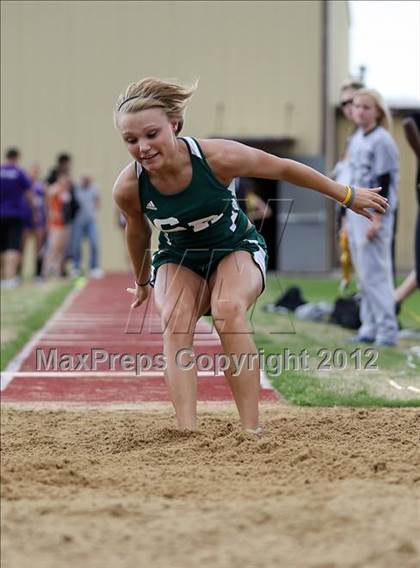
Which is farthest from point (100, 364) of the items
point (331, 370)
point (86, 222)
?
point (86, 222)

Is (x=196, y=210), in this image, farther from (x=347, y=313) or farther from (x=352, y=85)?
(x=347, y=313)

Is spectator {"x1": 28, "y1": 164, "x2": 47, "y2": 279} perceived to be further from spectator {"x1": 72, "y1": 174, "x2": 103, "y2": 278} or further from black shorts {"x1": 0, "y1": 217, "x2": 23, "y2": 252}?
black shorts {"x1": 0, "y1": 217, "x2": 23, "y2": 252}

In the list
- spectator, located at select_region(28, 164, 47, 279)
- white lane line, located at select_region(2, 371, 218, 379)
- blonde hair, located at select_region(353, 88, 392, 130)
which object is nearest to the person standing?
blonde hair, located at select_region(353, 88, 392, 130)

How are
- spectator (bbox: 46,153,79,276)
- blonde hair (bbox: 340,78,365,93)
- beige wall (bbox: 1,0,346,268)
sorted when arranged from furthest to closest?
1. beige wall (bbox: 1,0,346,268)
2. spectator (bbox: 46,153,79,276)
3. blonde hair (bbox: 340,78,365,93)

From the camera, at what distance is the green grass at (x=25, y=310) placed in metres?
9.27

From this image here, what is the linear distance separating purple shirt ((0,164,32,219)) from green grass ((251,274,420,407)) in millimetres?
6370

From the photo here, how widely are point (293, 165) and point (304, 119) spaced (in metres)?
21.0

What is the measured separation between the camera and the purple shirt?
17.0 m

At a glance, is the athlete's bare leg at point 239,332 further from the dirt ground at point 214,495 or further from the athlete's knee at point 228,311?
the dirt ground at point 214,495

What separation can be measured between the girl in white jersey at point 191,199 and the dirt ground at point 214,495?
0.27 metres

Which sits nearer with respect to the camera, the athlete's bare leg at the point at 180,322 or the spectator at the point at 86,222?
the athlete's bare leg at the point at 180,322

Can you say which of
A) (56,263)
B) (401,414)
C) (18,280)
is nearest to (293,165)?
(401,414)

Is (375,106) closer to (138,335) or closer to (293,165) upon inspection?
(138,335)

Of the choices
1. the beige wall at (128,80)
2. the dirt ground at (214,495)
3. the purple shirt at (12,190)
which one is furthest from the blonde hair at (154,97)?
the beige wall at (128,80)
